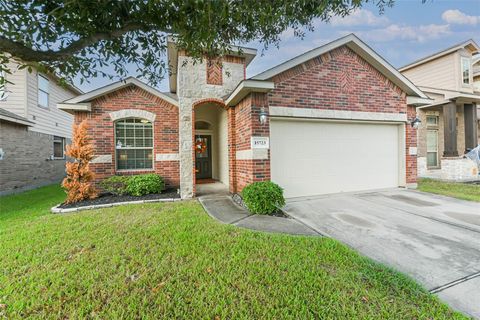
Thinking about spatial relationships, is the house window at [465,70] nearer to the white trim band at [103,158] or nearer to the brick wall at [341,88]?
the brick wall at [341,88]

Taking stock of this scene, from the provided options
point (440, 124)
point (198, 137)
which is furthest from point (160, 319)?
point (440, 124)

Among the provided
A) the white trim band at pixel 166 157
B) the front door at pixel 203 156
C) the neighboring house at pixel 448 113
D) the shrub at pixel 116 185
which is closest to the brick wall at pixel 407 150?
the neighboring house at pixel 448 113

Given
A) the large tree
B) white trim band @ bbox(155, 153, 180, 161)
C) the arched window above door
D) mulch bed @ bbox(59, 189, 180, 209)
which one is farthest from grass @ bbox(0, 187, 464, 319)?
the arched window above door

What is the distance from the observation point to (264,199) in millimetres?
5242

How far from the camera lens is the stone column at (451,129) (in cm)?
1022

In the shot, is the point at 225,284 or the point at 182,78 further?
the point at 182,78

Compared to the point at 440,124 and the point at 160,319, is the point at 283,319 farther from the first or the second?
the point at 440,124

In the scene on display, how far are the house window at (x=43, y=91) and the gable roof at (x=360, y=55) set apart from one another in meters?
11.6

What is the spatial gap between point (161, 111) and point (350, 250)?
302 inches

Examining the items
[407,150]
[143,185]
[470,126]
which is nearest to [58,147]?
[143,185]

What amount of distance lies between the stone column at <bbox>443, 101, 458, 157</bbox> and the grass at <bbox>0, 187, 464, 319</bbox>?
1099cm

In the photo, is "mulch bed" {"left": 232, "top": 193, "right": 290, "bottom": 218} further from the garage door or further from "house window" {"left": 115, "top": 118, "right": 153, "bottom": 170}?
"house window" {"left": 115, "top": 118, "right": 153, "bottom": 170}

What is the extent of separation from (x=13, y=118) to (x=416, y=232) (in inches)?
540

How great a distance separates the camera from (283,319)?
205 centimetres
